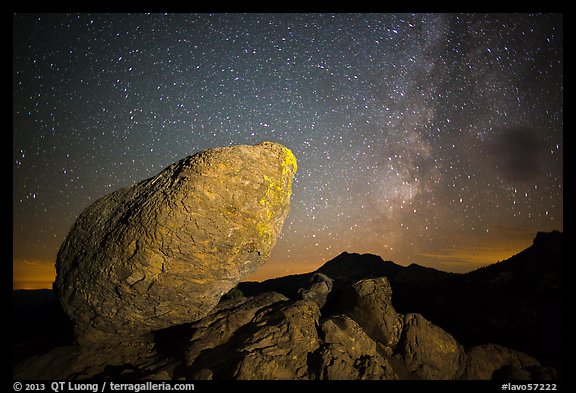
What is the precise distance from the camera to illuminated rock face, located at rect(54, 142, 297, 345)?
6.33 metres

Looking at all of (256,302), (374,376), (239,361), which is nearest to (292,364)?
(239,361)

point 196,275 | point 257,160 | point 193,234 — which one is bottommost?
point 196,275

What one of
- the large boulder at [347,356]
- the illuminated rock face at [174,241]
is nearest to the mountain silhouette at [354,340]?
the large boulder at [347,356]

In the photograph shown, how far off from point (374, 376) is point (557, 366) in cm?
691

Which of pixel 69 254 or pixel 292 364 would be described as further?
pixel 69 254

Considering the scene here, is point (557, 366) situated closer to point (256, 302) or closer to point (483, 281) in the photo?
point (483, 281)

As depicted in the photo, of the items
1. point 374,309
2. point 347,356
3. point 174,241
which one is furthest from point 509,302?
point 174,241

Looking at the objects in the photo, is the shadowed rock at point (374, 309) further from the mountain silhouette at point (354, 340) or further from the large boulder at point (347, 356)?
the large boulder at point (347, 356)

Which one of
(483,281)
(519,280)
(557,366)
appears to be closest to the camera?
(557,366)

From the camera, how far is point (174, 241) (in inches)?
250

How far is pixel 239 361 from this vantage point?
20.5ft

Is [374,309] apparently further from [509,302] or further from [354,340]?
[509,302]

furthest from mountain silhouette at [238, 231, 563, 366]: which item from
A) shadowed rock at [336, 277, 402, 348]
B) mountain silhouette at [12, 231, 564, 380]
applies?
shadowed rock at [336, 277, 402, 348]

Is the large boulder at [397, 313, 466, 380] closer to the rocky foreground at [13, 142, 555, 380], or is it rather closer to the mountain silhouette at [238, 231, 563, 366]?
the rocky foreground at [13, 142, 555, 380]
